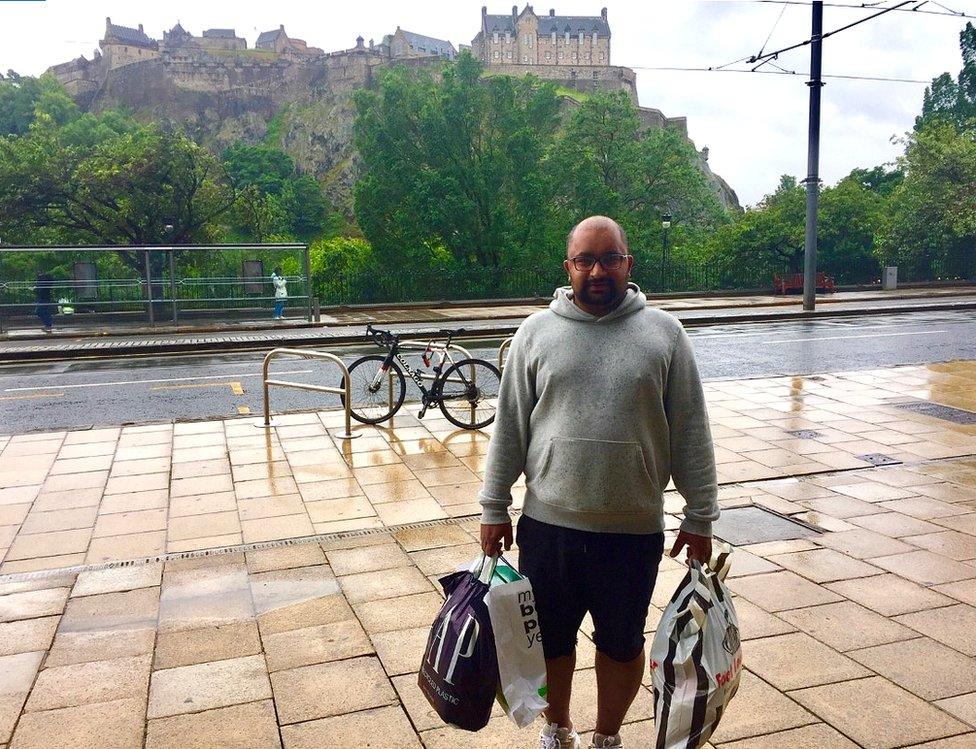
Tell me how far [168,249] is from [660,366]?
1977 centimetres

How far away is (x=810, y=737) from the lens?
2.92 metres

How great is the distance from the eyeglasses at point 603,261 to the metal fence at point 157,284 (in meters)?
19.5

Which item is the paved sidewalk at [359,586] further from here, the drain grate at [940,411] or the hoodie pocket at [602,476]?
the hoodie pocket at [602,476]

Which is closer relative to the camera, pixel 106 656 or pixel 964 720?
pixel 964 720

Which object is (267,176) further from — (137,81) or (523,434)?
(523,434)

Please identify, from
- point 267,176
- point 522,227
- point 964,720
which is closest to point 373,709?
point 964,720

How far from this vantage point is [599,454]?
249 centimetres

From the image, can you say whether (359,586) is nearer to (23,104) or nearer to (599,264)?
(599,264)

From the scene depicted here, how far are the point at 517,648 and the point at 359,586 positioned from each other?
2027 millimetres

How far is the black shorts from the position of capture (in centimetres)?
256

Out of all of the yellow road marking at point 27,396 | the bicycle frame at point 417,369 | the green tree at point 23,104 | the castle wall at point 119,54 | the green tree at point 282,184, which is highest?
the castle wall at point 119,54

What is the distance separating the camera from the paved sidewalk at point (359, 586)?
10.2 feet

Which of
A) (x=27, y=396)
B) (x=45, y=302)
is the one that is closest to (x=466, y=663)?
(x=27, y=396)

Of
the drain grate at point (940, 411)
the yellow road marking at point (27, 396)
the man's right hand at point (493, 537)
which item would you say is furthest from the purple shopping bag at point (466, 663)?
the yellow road marking at point (27, 396)
